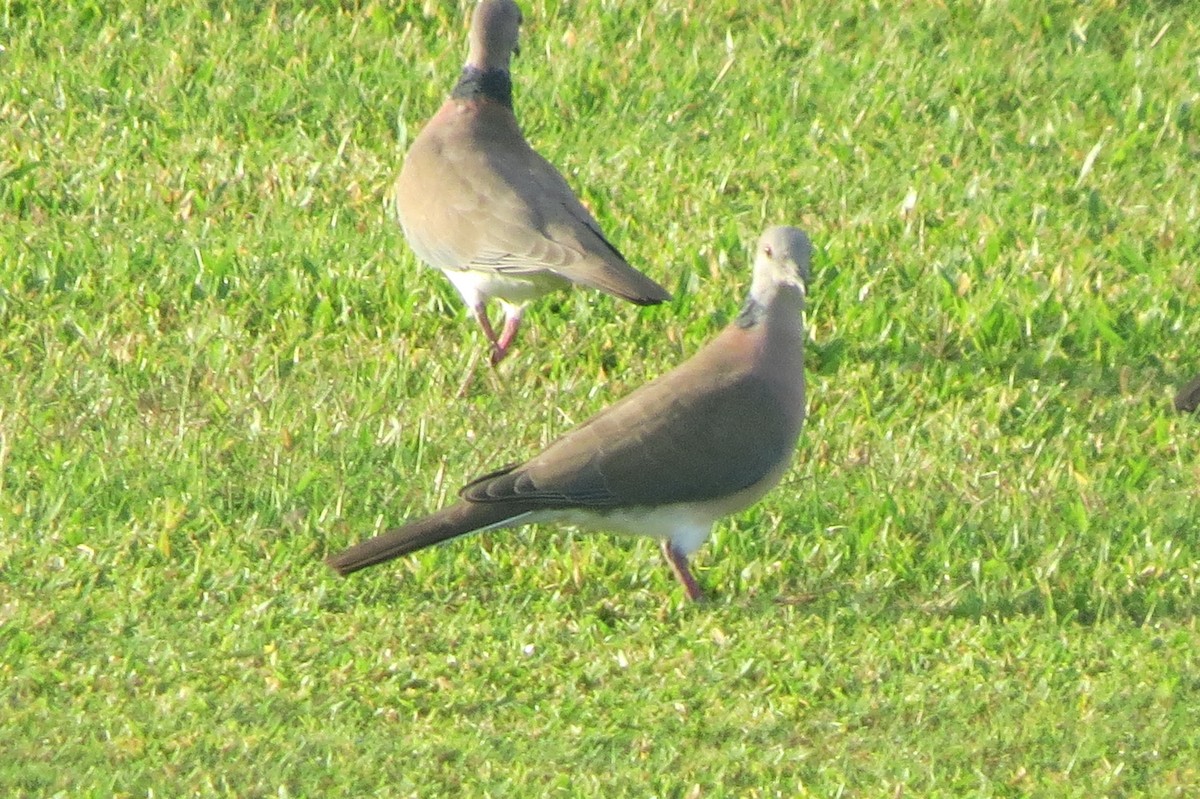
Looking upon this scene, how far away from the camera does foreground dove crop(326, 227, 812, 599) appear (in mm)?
5922

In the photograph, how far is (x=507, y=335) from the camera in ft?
25.9

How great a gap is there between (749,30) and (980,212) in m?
Answer: 2.04

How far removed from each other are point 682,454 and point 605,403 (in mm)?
1253

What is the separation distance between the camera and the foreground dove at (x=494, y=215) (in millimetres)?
7402

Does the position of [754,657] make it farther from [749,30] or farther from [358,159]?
[749,30]

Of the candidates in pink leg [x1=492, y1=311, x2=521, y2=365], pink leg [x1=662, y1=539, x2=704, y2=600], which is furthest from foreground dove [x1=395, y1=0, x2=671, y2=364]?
pink leg [x1=662, y1=539, x2=704, y2=600]

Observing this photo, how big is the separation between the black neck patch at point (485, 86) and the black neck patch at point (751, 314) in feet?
7.36

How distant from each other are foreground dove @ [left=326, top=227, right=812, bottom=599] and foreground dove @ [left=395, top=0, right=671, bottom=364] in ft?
1.69

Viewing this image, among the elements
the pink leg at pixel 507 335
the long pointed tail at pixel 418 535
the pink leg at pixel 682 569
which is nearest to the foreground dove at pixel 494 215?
the pink leg at pixel 507 335

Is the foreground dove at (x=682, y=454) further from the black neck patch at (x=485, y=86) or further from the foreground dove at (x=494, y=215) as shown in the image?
the black neck patch at (x=485, y=86)

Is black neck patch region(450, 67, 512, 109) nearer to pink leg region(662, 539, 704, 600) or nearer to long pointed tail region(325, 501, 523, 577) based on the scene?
pink leg region(662, 539, 704, 600)

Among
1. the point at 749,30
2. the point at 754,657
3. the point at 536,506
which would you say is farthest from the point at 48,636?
the point at 749,30

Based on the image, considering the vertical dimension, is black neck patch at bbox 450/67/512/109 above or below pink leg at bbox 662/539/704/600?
above

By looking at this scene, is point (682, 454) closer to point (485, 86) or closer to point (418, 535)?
point (418, 535)
